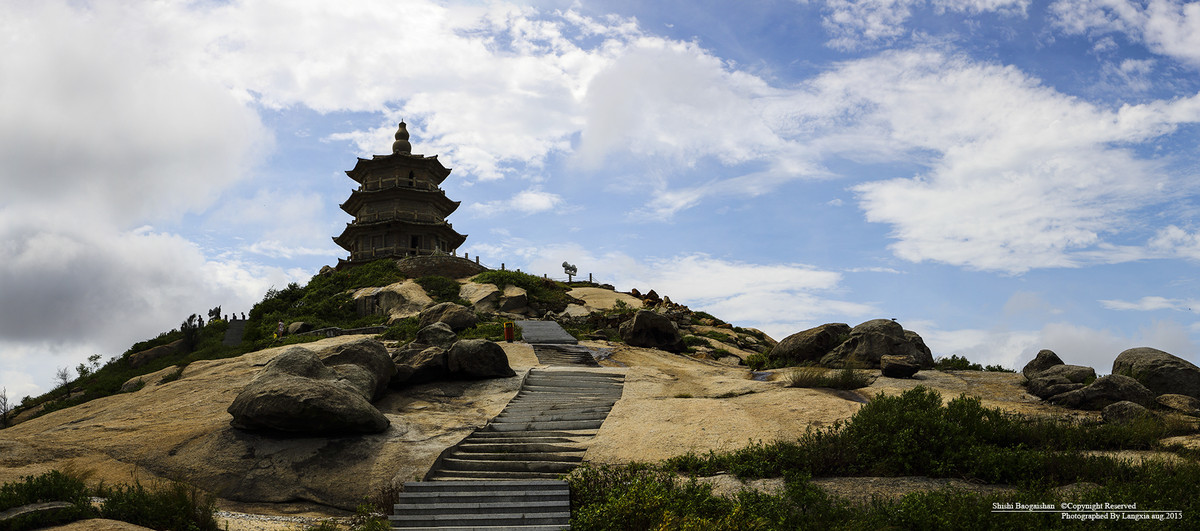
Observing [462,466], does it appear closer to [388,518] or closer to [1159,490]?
[388,518]

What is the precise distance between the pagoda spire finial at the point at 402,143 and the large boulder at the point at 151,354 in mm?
27885

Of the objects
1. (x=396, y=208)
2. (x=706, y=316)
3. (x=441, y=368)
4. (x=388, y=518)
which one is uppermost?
(x=396, y=208)

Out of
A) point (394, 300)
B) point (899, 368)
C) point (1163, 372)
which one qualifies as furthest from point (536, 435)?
point (394, 300)

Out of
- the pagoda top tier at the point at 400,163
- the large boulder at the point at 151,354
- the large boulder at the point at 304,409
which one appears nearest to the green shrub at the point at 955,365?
the large boulder at the point at 304,409

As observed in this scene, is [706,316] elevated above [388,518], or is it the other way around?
[706,316]

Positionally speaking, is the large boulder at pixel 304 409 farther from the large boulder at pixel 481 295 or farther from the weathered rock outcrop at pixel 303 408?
the large boulder at pixel 481 295

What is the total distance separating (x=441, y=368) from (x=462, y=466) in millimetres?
5798

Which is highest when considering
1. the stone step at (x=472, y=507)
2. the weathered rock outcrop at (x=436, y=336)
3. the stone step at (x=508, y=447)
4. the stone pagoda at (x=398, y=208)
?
the stone pagoda at (x=398, y=208)

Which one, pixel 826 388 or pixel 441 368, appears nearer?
pixel 826 388

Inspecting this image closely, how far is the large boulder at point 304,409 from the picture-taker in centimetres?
1216

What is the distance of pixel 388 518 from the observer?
1011 cm

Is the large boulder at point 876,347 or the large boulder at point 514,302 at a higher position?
the large boulder at point 514,302

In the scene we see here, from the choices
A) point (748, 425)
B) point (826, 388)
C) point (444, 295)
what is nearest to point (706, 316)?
point (444, 295)

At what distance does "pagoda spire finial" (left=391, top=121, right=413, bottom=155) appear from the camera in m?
59.2
